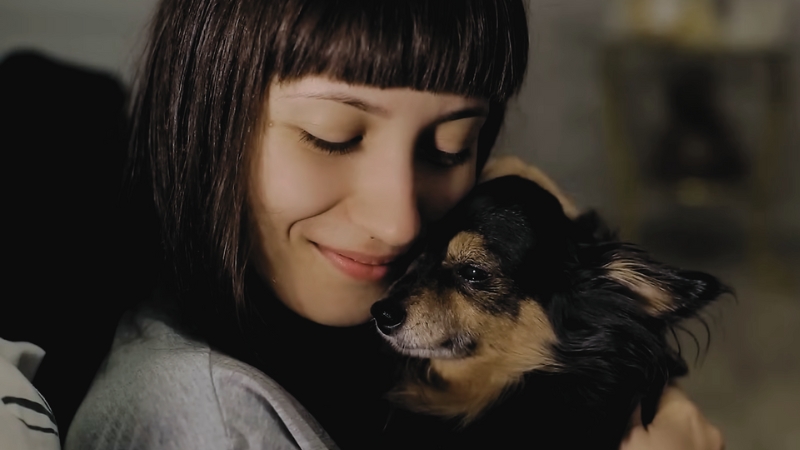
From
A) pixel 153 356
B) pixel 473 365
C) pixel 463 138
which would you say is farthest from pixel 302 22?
pixel 473 365

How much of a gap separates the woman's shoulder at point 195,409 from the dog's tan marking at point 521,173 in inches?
23.4

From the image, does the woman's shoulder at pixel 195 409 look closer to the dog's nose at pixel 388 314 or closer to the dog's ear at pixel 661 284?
the dog's nose at pixel 388 314

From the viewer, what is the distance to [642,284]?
3.80ft

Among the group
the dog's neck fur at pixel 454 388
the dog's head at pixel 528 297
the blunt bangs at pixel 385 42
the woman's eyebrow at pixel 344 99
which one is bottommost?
the dog's neck fur at pixel 454 388

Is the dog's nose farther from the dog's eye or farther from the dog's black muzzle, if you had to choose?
the dog's eye

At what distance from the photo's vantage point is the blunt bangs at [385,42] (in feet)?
3.01

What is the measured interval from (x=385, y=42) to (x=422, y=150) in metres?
0.18

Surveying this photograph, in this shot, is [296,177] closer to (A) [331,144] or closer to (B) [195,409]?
(A) [331,144]

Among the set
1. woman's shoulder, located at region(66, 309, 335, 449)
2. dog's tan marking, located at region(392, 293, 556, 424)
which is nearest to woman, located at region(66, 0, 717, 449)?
woman's shoulder, located at region(66, 309, 335, 449)

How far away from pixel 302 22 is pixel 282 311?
437mm

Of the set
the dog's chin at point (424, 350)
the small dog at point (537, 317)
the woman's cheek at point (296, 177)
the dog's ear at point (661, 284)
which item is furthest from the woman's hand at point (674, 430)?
the woman's cheek at point (296, 177)

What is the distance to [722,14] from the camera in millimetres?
3414

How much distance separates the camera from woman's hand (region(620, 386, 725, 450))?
1.17 meters

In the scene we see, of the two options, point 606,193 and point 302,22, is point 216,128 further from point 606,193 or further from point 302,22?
point 606,193
